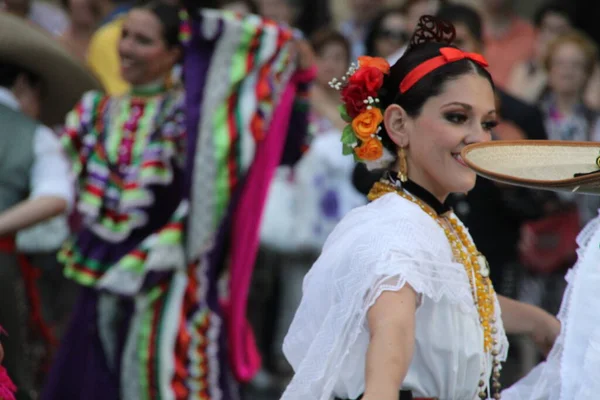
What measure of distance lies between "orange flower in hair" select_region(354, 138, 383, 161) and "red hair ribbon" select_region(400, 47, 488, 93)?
0.58 ft

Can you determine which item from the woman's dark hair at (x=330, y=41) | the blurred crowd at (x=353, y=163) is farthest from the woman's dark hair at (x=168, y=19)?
the woman's dark hair at (x=330, y=41)

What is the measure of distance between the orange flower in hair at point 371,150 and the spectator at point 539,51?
176 inches

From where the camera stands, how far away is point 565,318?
3.61 metres

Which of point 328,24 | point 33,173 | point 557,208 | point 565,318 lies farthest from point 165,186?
point 328,24

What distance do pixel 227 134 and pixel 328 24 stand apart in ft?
13.3

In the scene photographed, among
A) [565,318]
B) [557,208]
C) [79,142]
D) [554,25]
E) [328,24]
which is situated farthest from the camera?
[328,24]

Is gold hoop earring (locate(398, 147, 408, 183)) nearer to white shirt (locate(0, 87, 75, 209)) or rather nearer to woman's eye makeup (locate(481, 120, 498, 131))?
woman's eye makeup (locate(481, 120, 498, 131))

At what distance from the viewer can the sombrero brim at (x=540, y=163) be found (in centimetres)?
332

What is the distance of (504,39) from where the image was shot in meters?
8.63


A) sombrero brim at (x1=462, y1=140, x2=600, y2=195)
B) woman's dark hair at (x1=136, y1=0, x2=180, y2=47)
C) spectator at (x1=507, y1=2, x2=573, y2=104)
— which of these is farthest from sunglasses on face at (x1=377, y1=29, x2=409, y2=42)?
sombrero brim at (x1=462, y1=140, x2=600, y2=195)

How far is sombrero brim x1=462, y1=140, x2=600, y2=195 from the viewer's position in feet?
10.9

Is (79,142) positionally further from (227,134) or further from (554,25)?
(554,25)

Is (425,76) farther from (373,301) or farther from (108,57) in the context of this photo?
(108,57)

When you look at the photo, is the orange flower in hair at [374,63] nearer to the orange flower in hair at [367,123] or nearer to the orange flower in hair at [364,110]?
the orange flower in hair at [364,110]
